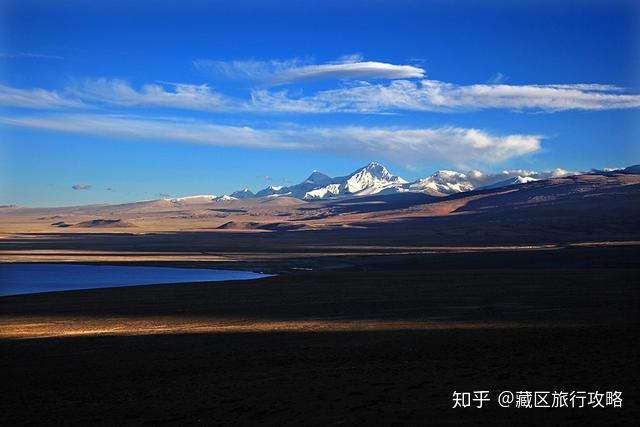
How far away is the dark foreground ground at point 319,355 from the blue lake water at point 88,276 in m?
11.2

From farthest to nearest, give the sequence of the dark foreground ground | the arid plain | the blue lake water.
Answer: the blue lake water < the arid plain < the dark foreground ground

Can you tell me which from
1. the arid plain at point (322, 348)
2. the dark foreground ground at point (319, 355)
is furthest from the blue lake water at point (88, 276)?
the dark foreground ground at point (319, 355)

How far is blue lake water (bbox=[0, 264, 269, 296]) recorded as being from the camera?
163 feet

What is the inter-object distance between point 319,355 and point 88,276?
146ft

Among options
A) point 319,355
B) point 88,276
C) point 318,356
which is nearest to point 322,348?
point 319,355

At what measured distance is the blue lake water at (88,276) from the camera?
1957 inches

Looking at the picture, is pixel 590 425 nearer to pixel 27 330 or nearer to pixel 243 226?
pixel 27 330

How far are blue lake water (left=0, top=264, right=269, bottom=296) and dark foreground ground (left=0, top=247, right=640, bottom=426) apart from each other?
1124 centimetres

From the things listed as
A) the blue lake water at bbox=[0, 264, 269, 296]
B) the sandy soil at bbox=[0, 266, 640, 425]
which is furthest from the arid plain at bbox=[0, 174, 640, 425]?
the blue lake water at bbox=[0, 264, 269, 296]

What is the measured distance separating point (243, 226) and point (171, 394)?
183929 millimetres

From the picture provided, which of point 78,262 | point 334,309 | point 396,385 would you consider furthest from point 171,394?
point 78,262

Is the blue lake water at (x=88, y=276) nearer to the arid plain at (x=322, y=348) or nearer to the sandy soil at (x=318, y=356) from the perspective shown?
the arid plain at (x=322, y=348)

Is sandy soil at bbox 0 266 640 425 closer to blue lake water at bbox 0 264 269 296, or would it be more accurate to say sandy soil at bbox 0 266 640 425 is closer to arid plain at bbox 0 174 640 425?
arid plain at bbox 0 174 640 425

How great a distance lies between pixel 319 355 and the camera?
63.1ft
